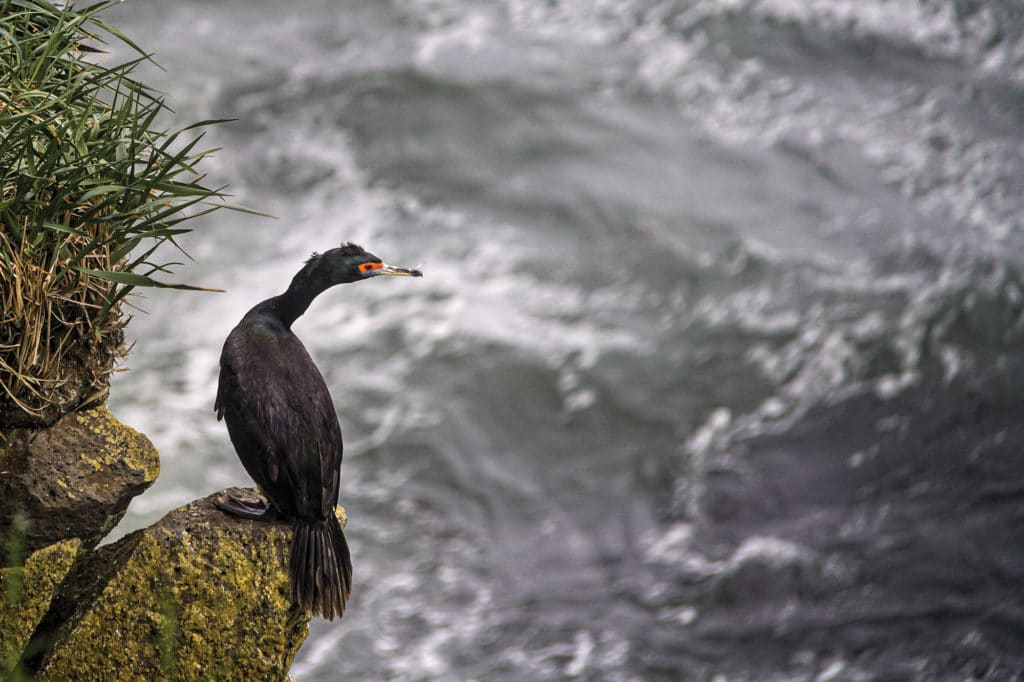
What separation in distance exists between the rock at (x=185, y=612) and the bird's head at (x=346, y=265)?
93cm

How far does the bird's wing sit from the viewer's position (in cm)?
420

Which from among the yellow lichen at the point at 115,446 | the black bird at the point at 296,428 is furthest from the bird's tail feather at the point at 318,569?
the yellow lichen at the point at 115,446

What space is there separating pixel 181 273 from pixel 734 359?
19.2 ft

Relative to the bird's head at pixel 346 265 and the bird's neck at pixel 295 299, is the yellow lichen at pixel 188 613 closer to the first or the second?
the bird's neck at pixel 295 299

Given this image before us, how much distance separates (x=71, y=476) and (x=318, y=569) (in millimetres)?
902

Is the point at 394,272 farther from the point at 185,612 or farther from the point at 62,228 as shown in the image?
the point at 185,612

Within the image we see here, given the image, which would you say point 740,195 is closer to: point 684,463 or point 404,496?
point 684,463

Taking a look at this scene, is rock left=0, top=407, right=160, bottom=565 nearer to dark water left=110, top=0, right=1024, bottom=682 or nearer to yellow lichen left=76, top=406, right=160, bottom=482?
yellow lichen left=76, top=406, right=160, bottom=482

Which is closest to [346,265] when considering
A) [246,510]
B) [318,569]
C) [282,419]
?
[282,419]

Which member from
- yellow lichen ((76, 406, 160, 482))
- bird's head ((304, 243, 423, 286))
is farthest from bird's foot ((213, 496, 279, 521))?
bird's head ((304, 243, 423, 286))

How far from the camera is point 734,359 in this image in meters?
13.0

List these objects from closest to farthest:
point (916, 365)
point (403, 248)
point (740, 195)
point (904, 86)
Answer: point (916, 365) → point (403, 248) → point (740, 195) → point (904, 86)

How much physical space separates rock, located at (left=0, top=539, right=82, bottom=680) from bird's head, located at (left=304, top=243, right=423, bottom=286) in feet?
4.09

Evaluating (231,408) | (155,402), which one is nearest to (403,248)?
(155,402)
